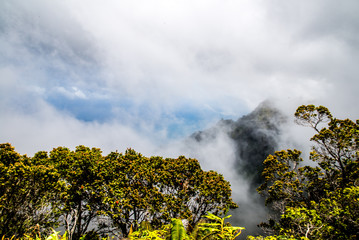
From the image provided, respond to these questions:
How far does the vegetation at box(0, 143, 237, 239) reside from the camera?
12039 mm

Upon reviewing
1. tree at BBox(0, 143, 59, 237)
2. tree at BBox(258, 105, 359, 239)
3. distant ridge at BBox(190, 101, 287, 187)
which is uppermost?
distant ridge at BBox(190, 101, 287, 187)

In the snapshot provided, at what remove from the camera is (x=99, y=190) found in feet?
51.6

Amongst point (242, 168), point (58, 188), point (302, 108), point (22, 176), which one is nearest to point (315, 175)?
point (302, 108)

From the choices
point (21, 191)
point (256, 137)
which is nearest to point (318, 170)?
point (21, 191)

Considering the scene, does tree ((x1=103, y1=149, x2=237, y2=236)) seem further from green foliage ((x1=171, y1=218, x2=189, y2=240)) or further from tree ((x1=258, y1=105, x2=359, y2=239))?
green foliage ((x1=171, y1=218, x2=189, y2=240))

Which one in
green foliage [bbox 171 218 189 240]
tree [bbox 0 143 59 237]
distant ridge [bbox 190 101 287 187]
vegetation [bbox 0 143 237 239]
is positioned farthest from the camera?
distant ridge [bbox 190 101 287 187]

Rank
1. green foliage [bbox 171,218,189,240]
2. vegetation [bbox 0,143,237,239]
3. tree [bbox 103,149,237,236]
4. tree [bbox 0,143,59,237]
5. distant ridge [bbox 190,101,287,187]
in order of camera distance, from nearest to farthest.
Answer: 1. green foliage [bbox 171,218,189,240]
2. tree [bbox 0,143,59,237]
3. vegetation [bbox 0,143,237,239]
4. tree [bbox 103,149,237,236]
5. distant ridge [bbox 190,101,287,187]

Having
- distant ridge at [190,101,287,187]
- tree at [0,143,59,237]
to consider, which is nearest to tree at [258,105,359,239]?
tree at [0,143,59,237]

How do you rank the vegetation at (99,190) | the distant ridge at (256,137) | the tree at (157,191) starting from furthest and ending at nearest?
the distant ridge at (256,137) → the tree at (157,191) → the vegetation at (99,190)

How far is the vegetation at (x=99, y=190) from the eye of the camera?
12039 millimetres

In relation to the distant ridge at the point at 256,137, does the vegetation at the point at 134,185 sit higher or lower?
lower

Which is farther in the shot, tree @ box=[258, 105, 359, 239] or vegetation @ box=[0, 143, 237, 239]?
tree @ box=[258, 105, 359, 239]

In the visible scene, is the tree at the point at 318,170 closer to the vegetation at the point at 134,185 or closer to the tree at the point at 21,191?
the vegetation at the point at 134,185

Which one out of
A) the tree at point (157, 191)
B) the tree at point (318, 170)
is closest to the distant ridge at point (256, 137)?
the tree at point (318, 170)
